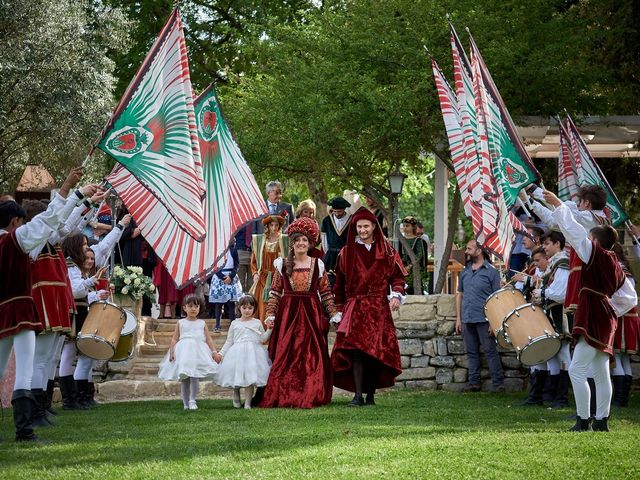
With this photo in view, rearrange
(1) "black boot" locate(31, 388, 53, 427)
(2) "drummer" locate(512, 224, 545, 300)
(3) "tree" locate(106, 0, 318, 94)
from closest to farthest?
1. (1) "black boot" locate(31, 388, 53, 427)
2. (2) "drummer" locate(512, 224, 545, 300)
3. (3) "tree" locate(106, 0, 318, 94)

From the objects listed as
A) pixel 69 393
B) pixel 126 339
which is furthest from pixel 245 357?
pixel 69 393

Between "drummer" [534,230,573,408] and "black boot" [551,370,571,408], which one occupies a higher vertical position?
"drummer" [534,230,573,408]

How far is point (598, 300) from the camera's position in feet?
33.4

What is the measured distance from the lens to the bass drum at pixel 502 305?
41.2 ft

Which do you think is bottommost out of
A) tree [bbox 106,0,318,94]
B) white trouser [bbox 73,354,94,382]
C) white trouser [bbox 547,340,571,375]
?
white trouser [bbox 73,354,94,382]

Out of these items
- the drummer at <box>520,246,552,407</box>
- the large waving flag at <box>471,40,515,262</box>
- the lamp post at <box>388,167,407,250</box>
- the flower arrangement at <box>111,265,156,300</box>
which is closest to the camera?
the large waving flag at <box>471,40,515,262</box>

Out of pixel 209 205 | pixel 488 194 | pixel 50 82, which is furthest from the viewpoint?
pixel 50 82

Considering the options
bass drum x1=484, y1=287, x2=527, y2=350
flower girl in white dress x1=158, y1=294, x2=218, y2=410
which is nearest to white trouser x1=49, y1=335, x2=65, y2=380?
flower girl in white dress x1=158, y1=294, x2=218, y2=410

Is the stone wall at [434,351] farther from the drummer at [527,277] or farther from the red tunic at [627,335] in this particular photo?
the red tunic at [627,335]

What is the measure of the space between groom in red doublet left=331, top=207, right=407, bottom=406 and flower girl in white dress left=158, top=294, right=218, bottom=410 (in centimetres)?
140

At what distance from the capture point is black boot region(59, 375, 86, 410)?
43.1 ft

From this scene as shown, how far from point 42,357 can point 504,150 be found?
499cm

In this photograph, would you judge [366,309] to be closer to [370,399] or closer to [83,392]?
[370,399]

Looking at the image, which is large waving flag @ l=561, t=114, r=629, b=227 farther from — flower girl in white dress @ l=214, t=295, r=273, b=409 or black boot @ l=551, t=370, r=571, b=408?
flower girl in white dress @ l=214, t=295, r=273, b=409
